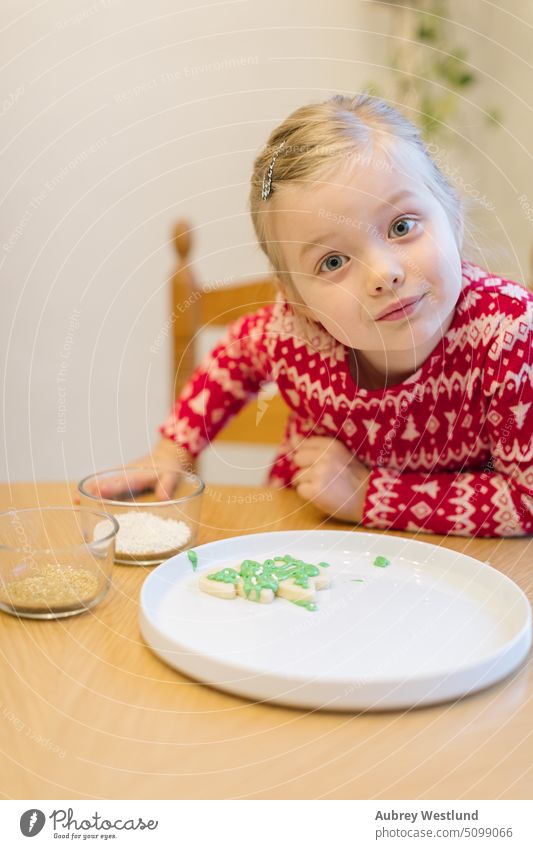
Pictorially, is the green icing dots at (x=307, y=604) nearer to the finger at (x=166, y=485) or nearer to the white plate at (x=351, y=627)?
the white plate at (x=351, y=627)

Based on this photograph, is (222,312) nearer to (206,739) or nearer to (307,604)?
(307,604)

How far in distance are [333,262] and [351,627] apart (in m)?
0.32

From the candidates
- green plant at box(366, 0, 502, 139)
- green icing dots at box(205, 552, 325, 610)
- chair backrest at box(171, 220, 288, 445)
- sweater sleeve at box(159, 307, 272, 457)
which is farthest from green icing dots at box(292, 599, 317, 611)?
green plant at box(366, 0, 502, 139)

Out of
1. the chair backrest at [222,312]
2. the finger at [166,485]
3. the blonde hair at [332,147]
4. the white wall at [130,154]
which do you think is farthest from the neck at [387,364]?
the white wall at [130,154]

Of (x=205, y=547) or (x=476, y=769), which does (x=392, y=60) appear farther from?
(x=476, y=769)

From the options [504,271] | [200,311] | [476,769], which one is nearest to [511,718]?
[476,769]

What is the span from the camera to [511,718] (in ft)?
1.47

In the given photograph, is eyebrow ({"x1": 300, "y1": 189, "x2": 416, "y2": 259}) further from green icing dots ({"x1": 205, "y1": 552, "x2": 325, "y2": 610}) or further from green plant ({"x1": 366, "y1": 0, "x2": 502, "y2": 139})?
green plant ({"x1": 366, "y1": 0, "x2": 502, "y2": 139})

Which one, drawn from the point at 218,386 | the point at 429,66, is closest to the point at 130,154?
the point at 429,66

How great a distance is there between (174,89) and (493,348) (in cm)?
112

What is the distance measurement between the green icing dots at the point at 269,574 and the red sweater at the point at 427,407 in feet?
0.49

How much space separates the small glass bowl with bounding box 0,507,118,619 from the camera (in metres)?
0.56
